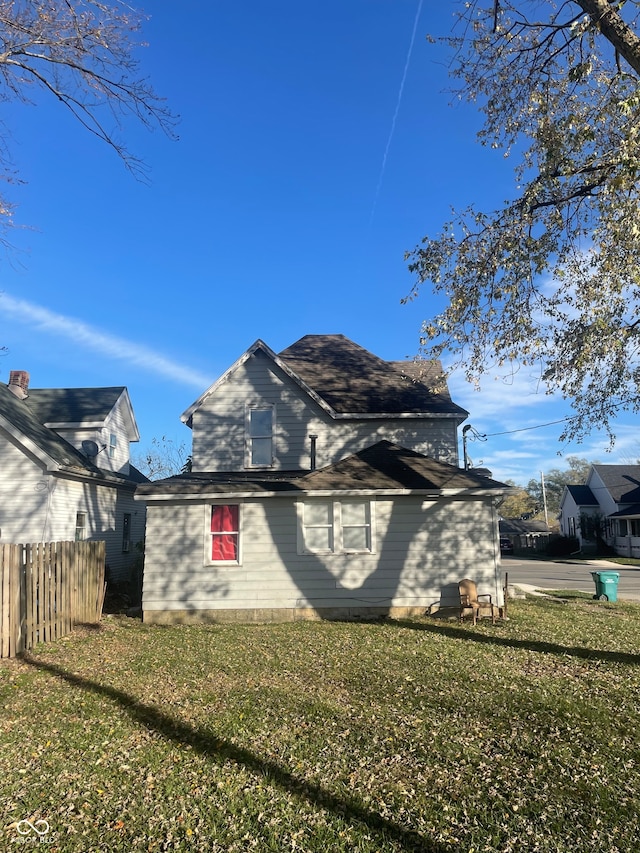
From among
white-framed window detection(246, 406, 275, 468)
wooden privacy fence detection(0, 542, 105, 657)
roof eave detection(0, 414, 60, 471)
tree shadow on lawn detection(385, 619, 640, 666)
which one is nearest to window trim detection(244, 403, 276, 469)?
white-framed window detection(246, 406, 275, 468)

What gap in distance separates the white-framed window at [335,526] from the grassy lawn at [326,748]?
354 cm

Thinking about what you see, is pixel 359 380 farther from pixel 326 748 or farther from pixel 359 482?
pixel 326 748

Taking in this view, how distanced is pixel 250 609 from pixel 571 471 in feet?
324

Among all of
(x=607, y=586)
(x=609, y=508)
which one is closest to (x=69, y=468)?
(x=607, y=586)

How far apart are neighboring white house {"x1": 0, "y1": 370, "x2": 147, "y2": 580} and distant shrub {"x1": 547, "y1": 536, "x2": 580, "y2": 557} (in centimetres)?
3449

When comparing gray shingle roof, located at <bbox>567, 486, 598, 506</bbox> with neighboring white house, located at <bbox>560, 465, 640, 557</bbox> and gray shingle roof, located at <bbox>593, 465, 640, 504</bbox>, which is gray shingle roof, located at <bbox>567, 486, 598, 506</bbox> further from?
gray shingle roof, located at <bbox>593, 465, 640, 504</bbox>

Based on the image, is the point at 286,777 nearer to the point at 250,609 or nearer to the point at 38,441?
the point at 250,609

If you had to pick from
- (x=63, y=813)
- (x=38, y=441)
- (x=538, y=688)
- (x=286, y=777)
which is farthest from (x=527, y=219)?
(x=38, y=441)

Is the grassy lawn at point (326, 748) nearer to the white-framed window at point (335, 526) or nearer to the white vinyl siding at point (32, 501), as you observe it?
the white-framed window at point (335, 526)

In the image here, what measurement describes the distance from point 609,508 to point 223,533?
135 ft

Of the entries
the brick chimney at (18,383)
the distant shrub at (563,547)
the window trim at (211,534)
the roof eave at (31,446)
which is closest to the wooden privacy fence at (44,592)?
the window trim at (211,534)

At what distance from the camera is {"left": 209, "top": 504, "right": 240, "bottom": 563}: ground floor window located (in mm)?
13625

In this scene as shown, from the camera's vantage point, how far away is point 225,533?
13648 mm

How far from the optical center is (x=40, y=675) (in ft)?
28.2
